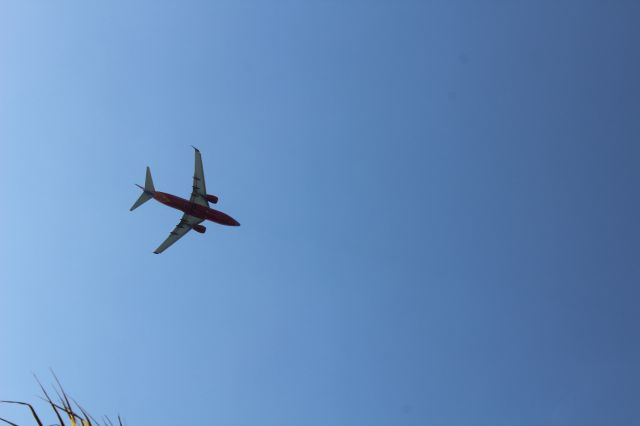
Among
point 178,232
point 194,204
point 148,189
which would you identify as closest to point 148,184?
point 148,189

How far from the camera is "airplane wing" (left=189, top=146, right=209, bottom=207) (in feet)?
205

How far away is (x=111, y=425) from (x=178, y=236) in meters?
60.9

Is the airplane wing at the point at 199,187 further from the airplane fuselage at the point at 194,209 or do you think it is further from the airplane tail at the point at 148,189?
the airplane tail at the point at 148,189

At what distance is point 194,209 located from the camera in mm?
63906

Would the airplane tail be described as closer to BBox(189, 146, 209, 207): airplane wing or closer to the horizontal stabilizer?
the horizontal stabilizer

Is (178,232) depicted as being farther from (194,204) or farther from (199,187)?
(199,187)

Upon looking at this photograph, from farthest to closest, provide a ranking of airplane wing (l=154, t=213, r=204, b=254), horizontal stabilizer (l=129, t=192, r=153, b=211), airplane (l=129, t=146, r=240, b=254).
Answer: airplane wing (l=154, t=213, r=204, b=254)
airplane (l=129, t=146, r=240, b=254)
horizontal stabilizer (l=129, t=192, r=153, b=211)

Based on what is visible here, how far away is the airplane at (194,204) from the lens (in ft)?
205

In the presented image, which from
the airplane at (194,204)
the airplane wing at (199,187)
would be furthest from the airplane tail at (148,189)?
the airplane wing at (199,187)


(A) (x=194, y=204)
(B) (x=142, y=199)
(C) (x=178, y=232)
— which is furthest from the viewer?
(C) (x=178, y=232)

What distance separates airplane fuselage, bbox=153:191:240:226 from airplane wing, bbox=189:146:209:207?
0.60m

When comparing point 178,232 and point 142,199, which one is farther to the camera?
point 178,232

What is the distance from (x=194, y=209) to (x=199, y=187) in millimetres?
3105

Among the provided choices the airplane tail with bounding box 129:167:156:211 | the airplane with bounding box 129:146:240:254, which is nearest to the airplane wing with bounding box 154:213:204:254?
the airplane with bounding box 129:146:240:254
